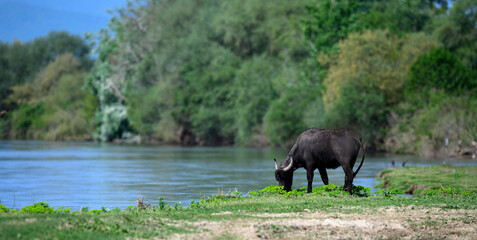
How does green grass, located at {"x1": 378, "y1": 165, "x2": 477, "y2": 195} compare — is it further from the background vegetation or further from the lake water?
the background vegetation

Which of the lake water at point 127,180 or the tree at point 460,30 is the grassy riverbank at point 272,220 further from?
the tree at point 460,30

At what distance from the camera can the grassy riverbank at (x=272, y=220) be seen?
12.3 meters

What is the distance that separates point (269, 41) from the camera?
3369 inches

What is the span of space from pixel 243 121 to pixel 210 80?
1200cm

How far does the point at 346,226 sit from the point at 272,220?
1486 mm

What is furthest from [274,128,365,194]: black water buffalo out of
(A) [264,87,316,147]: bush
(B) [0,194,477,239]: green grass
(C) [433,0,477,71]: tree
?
(C) [433,0,477,71]: tree

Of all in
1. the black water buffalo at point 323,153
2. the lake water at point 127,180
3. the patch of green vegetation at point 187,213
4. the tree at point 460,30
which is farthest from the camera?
the tree at point 460,30

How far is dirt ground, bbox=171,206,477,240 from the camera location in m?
13.0

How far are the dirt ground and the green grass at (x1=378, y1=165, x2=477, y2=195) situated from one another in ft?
20.6

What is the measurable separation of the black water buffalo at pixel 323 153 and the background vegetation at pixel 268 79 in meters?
30.7

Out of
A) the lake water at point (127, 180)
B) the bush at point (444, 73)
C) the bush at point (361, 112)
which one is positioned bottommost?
the lake water at point (127, 180)

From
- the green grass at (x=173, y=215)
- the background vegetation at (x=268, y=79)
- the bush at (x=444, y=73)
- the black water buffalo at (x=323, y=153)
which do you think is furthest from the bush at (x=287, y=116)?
the green grass at (x=173, y=215)

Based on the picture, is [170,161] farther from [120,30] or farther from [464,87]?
[120,30]

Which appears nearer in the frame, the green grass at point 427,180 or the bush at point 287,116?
the green grass at point 427,180
